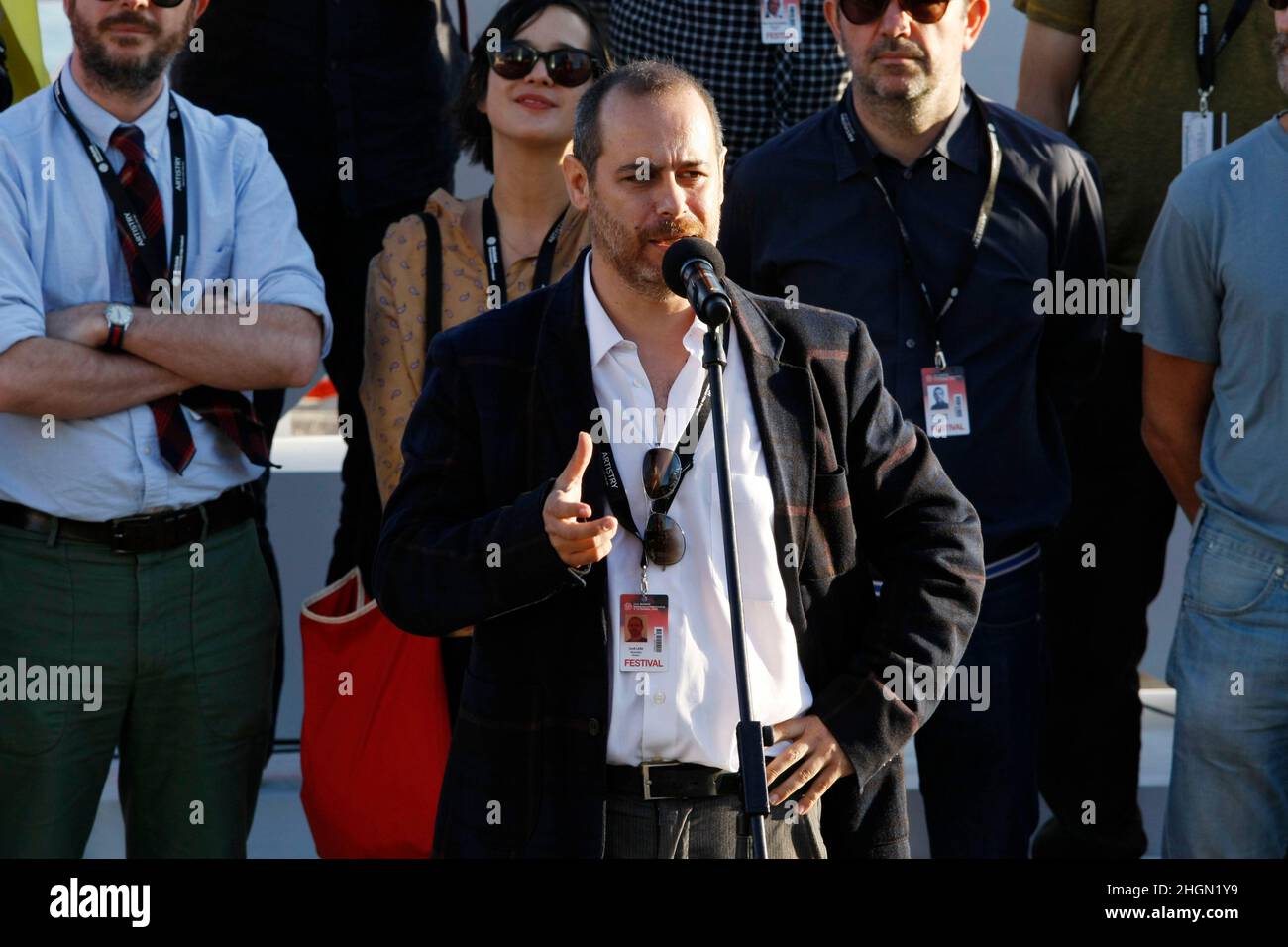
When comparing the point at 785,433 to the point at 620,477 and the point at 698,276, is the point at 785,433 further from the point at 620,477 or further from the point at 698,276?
the point at 698,276

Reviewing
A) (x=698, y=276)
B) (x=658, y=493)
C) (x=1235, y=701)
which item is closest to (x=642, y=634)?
(x=658, y=493)

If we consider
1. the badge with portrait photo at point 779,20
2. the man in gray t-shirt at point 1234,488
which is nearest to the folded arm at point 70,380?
the badge with portrait photo at point 779,20

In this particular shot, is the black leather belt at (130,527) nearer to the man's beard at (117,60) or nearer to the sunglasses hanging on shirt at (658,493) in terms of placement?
the man's beard at (117,60)

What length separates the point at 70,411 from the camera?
404 centimetres

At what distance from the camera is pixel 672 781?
3111 mm

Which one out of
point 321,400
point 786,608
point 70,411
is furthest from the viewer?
point 321,400

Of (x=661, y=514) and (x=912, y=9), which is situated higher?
(x=912, y=9)

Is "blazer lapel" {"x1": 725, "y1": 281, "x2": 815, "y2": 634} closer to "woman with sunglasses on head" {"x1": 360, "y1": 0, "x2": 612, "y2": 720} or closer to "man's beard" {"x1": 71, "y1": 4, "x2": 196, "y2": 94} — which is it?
"woman with sunglasses on head" {"x1": 360, "y1": 0, "x2": 612, "y2": 720}

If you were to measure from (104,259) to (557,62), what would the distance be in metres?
1.25

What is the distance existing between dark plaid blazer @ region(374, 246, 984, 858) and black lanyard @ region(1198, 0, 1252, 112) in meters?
2.00

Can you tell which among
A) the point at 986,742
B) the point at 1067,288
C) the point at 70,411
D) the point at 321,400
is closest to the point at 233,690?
the point at 70,411

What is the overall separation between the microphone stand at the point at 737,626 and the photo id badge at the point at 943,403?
5.23 feet
